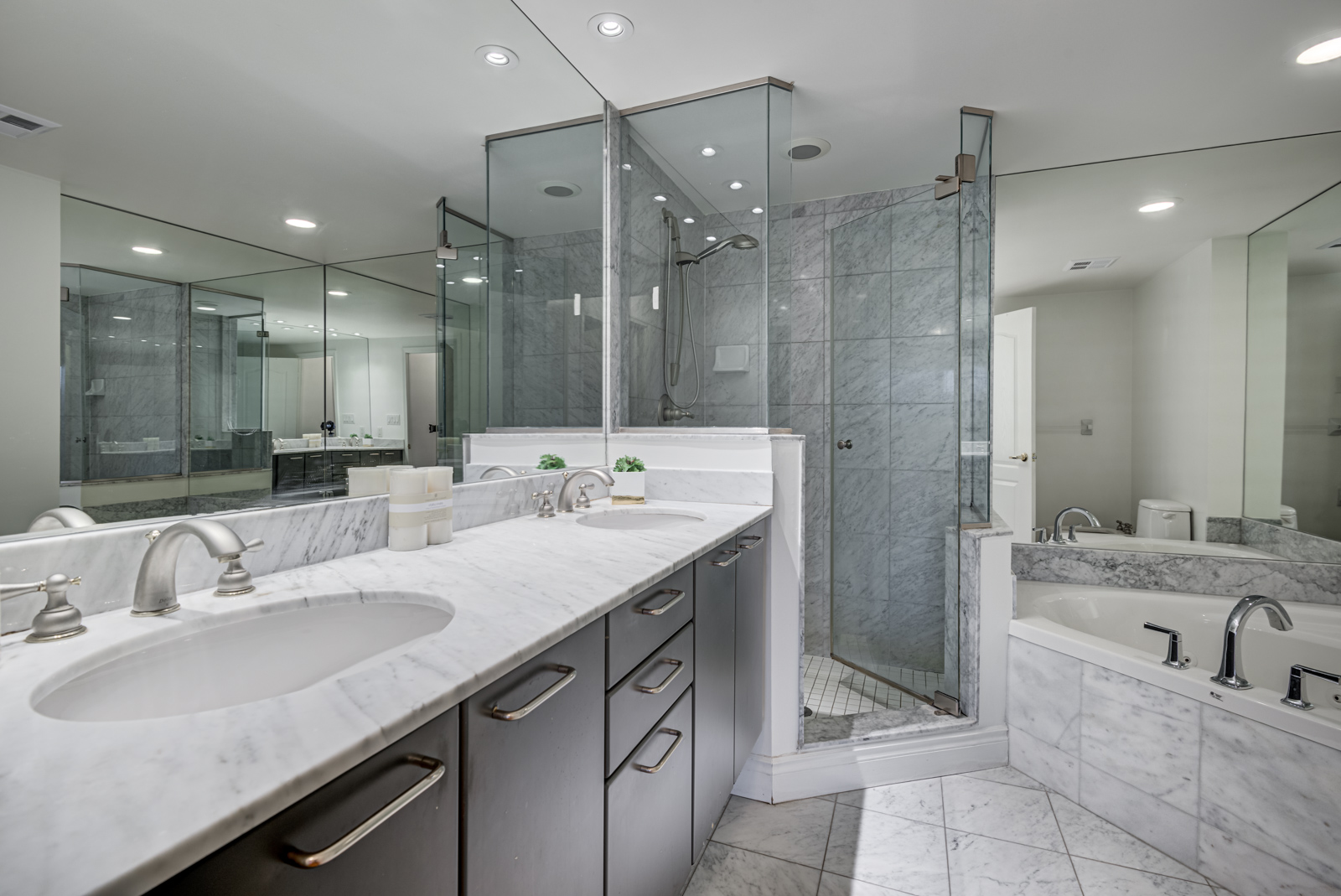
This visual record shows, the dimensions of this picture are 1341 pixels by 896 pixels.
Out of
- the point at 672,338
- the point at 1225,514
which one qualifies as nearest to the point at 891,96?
the point at 672,338

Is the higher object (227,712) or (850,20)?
(850,20)

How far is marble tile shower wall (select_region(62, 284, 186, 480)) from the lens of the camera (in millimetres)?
778

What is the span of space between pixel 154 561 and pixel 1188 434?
341cm

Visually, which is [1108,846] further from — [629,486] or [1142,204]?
[1142,204]

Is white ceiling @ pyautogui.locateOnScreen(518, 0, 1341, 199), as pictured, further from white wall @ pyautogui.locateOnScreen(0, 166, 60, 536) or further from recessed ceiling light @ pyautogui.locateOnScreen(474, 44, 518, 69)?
white wall @ pyautogui.locateOnScreen(0, 166, 60, 536)

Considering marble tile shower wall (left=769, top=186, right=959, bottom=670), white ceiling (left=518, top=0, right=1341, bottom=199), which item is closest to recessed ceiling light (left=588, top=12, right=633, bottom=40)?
white ceiling (left=518, top=0, right=1341, bottom=199)

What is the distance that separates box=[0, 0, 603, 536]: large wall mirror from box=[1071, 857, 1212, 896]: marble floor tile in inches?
80.5

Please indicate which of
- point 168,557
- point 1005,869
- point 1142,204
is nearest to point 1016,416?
point 1142,204

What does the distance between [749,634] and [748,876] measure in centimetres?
63

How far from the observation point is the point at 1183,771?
1.70 metres

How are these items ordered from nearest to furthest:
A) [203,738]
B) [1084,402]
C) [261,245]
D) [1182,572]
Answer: [203,738] < [261,245] < [1182,572] < [1084,402]

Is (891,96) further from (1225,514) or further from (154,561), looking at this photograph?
(154,561)

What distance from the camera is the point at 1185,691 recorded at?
1.70 meters

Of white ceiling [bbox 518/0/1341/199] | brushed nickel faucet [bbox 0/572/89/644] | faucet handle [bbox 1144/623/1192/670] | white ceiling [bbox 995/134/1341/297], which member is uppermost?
white ceiling [bbox 518/0/1341/199]
